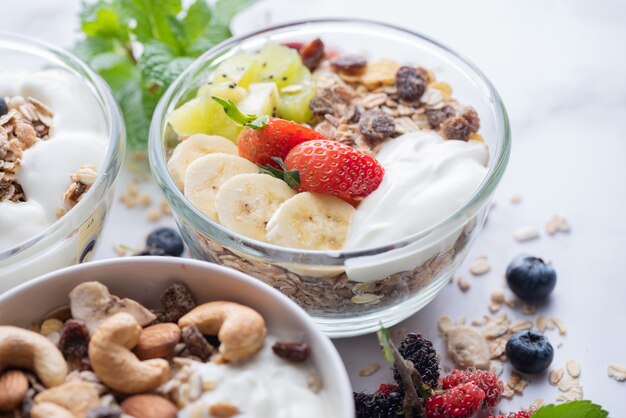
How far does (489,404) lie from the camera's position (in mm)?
1573

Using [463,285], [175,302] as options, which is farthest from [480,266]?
[175,302]

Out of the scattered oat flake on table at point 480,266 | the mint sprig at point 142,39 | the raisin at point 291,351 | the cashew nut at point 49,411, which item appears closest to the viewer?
the cashew nut at point 49,411

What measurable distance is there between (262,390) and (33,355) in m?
0.34

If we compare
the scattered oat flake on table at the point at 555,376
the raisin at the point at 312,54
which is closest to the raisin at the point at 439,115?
the raisin at the point at 312,54

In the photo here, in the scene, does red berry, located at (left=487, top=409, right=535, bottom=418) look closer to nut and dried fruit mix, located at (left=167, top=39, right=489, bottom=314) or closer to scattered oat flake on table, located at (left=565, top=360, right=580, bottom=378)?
scattered oat flake on table, located at (left=565, top=360, right=580, bottom=378)

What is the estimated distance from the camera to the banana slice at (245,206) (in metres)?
1.56

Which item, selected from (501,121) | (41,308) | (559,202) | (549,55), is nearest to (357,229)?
(501,121)

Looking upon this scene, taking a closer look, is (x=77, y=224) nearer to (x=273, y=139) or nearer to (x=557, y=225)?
(x=273, y=139)

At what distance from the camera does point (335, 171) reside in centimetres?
153

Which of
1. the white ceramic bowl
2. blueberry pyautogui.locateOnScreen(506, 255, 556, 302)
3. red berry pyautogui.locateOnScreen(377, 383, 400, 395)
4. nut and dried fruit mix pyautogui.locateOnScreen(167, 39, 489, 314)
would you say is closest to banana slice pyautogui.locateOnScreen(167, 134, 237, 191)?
nut and dried fruit mix pyautogui.locateOnScreen(167, 39, 489, 314)

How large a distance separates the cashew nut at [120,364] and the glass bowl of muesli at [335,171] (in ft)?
1.08

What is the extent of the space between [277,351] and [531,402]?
64 cm

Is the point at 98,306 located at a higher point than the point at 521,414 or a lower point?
higher

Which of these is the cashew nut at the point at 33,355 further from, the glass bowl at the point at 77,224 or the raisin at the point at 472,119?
the raisin at the point at 472,119
